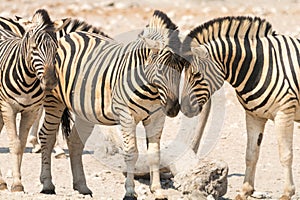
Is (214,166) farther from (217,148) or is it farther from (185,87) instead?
(217,148)

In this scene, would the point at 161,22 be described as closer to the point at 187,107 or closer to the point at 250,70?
the point at 187,107

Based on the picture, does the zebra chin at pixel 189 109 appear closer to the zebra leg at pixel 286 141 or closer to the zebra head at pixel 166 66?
the zebra head at pixel 166 66

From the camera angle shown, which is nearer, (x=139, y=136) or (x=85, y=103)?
(x=85, y=103)

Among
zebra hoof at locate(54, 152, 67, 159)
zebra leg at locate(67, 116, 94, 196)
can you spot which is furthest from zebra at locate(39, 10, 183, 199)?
zebra hoof at locate(54, 152, 67, 159)

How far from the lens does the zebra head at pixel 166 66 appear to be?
7.77 metres

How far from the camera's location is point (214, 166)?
345 inches

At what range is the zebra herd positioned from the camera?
319 inches

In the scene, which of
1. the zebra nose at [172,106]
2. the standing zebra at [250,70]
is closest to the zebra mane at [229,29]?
the standing zebra at [250,70]

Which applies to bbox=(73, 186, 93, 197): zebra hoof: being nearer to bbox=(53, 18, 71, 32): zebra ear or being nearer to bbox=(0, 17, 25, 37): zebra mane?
bbox=(53, 18, 71, 32): zebra ear

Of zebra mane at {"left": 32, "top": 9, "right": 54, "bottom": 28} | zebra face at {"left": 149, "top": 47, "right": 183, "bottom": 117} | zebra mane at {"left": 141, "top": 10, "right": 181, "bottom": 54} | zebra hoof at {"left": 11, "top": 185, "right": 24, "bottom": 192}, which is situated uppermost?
zebra mane at {"left": 32, "top": 9, "right": 54, "bottom": 28}

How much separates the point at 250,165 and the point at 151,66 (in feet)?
5.27

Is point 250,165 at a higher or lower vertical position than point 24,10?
lower

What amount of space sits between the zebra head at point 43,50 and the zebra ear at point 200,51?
1.36m

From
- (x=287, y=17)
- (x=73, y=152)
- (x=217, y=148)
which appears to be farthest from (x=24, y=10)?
(x=73, y=152)
